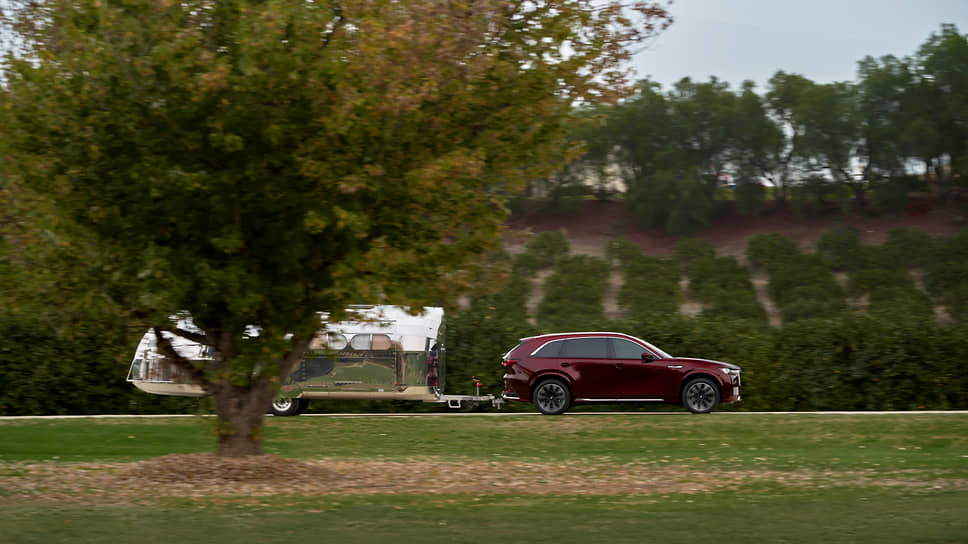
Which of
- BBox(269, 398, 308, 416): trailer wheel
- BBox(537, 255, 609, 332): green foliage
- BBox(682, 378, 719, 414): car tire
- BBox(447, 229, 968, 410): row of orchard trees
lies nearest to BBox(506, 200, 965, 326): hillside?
BBox(447, 229, 968, 410): row of orchard trees

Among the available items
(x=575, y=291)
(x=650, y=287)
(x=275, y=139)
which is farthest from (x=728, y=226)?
(x=275, y=139)

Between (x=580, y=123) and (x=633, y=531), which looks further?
(x=580, y=123)

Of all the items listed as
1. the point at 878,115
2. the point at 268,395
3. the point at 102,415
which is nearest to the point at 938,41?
the point at 878,115

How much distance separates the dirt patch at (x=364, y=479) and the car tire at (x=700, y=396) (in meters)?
7.88

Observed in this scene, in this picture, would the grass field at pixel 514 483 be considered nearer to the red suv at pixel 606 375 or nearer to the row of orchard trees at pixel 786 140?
the red suv at pixel 606 375

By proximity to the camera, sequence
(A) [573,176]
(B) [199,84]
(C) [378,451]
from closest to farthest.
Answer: (B) [199,84] < (C) [378,451] < (A) [573,176]

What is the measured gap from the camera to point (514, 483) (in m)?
11.9

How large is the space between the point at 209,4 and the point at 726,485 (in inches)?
296

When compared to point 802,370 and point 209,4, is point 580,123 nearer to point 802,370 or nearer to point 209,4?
point 209,4

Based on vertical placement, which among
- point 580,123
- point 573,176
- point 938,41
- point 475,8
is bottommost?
point 580,123

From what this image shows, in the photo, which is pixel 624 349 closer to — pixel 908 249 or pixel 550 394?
pixel 550 394

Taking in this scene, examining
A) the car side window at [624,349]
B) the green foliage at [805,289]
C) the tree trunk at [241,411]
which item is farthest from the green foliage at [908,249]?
the tree trunk at [241,411]

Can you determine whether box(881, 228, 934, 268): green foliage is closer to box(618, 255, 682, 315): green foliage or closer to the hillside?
the hillside

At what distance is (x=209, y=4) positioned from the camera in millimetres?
10953
